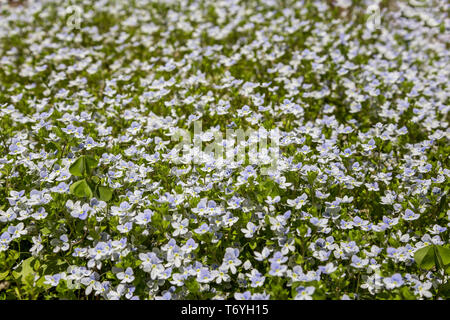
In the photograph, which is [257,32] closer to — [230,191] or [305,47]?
[305,47]

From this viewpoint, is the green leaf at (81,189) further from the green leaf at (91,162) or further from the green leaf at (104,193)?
the green leaf at (91,162)

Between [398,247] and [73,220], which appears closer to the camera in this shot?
[398,247]

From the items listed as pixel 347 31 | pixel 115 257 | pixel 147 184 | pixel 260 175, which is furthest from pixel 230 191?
pixel 347 31

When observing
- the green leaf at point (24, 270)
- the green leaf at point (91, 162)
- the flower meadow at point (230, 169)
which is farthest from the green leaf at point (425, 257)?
the green leaf at point (24, 270)

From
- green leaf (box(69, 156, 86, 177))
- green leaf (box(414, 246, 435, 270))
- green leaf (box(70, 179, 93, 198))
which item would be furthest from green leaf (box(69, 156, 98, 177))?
green leaf (box(414, 246, 435, 270))

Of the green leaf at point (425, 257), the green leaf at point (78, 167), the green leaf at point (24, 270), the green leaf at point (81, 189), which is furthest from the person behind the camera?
the green leaf at point (78, 167)

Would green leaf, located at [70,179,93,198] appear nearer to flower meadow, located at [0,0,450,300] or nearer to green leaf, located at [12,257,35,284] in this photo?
flower meadow, located at [0,0,450,300]
